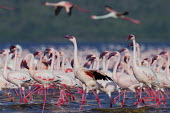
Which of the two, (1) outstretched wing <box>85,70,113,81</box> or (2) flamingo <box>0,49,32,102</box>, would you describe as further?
(2) flamingo <box>0,49,32,102</box>

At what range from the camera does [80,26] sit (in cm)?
9800

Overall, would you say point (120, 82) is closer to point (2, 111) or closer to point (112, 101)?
point (112, 101)

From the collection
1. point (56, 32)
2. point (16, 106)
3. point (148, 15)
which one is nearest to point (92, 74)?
point (16, 106)

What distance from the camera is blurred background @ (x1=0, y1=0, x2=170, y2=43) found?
308 feet

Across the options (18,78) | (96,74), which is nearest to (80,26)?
(18,78)

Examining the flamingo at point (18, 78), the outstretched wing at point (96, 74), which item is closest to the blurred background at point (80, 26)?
the flamingo at point (18, 78)

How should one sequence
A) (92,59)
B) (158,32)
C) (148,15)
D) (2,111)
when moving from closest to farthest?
(2,111) → (92,59) → (158,32) → (148,15)

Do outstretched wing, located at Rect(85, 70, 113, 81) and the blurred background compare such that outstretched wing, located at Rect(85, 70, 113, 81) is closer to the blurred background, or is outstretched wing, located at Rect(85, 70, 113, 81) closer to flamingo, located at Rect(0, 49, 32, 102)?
flamingo, located at Rect(0, 49, 32, 102)

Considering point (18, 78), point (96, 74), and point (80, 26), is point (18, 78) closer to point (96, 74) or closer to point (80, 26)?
point (96, 74)

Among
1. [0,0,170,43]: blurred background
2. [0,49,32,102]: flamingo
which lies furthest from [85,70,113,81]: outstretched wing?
[0,0,170,43]: blurred background

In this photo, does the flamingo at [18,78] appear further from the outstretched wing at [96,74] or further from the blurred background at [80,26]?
the blurred background at [80,26]

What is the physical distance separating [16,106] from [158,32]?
A: 265ft

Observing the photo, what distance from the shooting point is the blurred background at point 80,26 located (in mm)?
93750

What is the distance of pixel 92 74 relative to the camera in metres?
17.0
